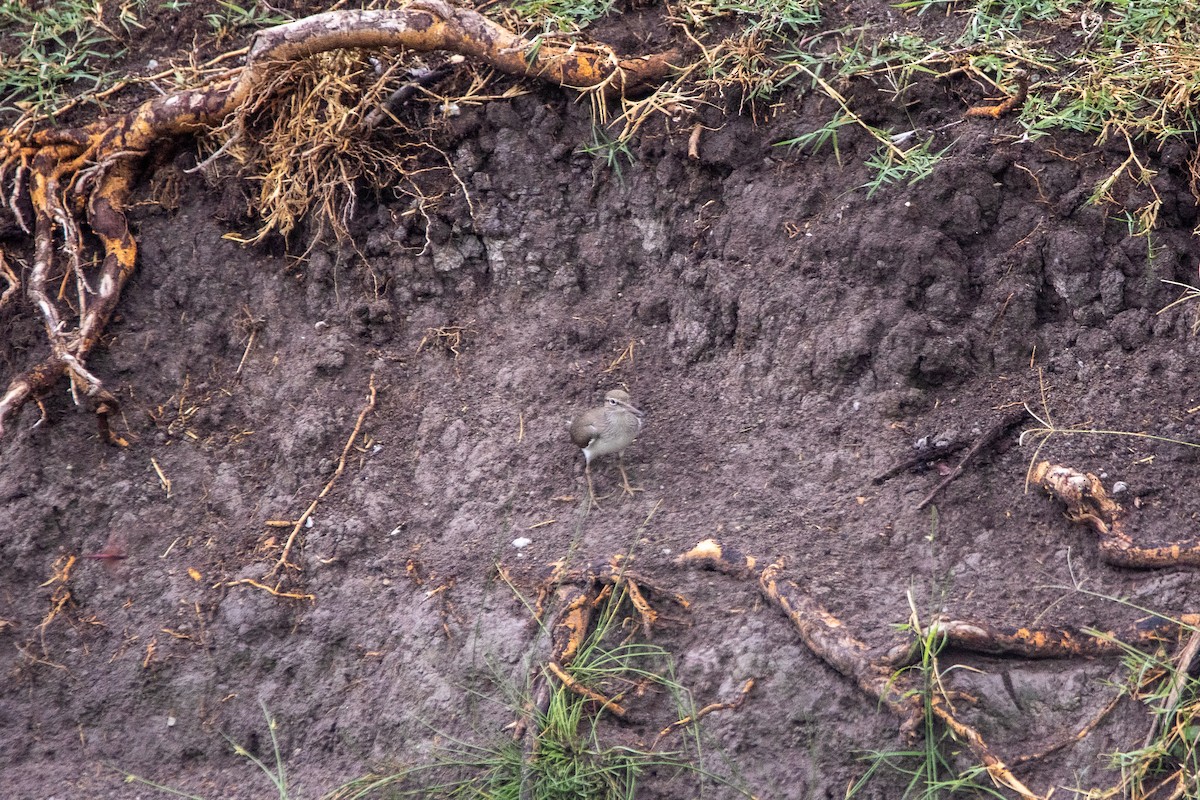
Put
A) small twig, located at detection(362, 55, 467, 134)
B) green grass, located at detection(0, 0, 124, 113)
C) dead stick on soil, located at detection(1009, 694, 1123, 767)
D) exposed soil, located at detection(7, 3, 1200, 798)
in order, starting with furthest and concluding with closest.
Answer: green grass, located at detection(0, 0, 124, 113), small twig, located at detection(362, 55, 467, 134), exposed soil, located at detection(7, 3, 1200, 798), dead stick on soil, located at detection(1009, 694, 1123, 767)

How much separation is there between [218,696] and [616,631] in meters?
1.80

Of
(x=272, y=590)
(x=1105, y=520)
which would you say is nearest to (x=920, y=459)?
(x=1105, y=520)

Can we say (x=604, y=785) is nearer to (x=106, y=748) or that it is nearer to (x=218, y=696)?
(x=218, y=696)

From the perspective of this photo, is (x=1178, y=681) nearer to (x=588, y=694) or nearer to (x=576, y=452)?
(x=588, y=694)

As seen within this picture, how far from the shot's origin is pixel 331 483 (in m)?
5.45

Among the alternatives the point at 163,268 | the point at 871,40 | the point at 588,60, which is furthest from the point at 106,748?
the point at 871,40

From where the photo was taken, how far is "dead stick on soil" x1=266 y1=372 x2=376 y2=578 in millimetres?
5113

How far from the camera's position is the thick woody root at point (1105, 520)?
4129 mm

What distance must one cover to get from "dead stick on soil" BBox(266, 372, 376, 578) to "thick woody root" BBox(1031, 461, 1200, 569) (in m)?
3.25

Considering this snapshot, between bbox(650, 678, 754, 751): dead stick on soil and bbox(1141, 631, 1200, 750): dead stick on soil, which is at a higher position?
bbox(1141, 631, 1200, 750): dead stick on soil

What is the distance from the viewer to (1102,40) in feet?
19.1

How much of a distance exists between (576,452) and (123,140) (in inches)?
129

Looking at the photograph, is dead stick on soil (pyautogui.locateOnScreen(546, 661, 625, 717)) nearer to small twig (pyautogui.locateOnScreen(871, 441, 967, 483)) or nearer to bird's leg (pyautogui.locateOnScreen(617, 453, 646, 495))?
bird's leg (pyautogui.locateOnScreen(617, 453, 646, 495))

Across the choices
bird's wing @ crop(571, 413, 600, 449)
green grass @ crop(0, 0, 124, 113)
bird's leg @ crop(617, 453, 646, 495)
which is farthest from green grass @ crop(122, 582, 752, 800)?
green grass @ crop(0, 0, 124, 113)
